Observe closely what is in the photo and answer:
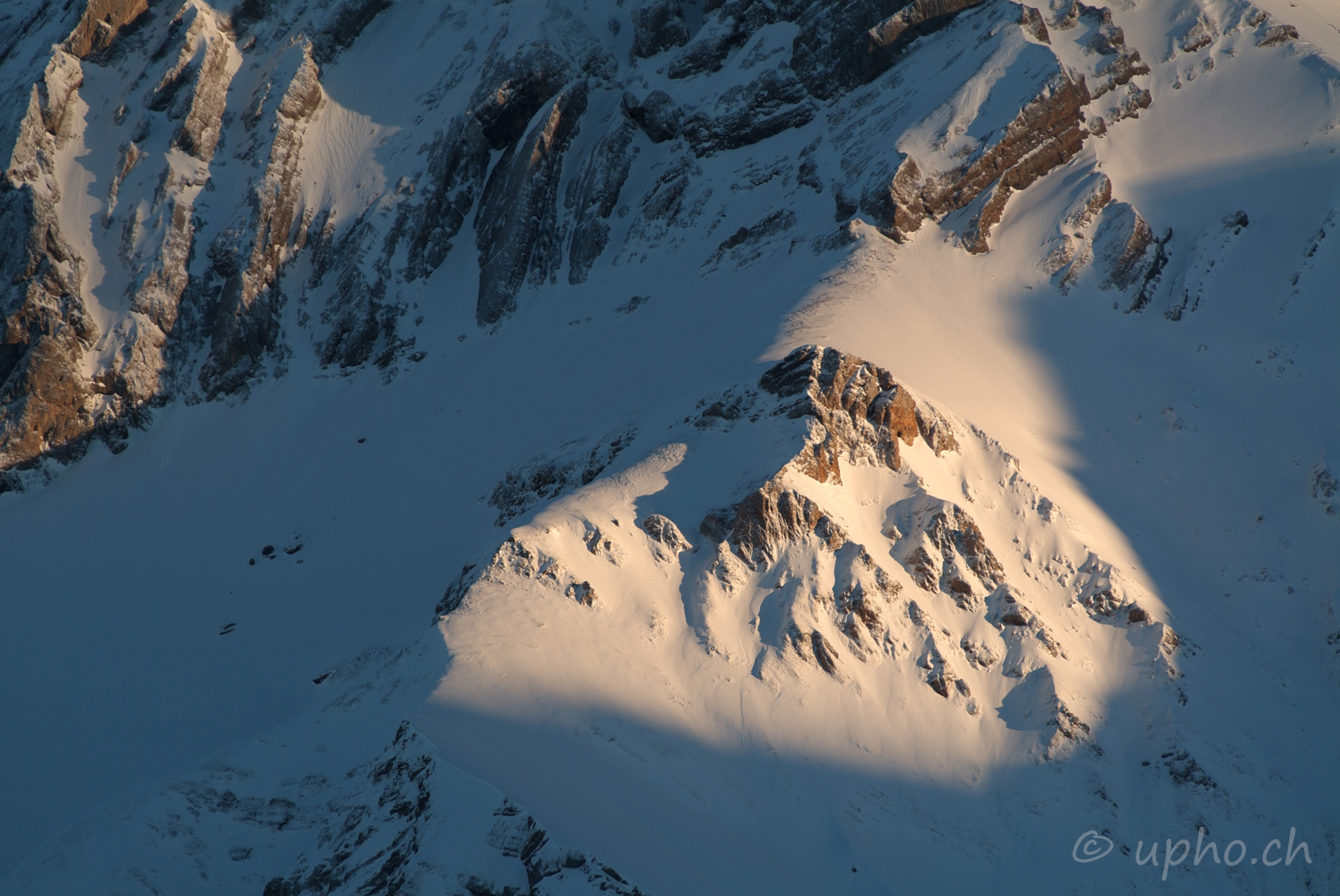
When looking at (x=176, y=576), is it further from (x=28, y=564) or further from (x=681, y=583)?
(x=681, y=583)

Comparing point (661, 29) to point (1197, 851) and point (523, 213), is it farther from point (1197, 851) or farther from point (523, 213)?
point (1197, 851)

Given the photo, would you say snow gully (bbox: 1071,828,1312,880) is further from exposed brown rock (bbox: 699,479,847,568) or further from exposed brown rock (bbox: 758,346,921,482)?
exposed brown rock (bbox: 758,346,921,482)

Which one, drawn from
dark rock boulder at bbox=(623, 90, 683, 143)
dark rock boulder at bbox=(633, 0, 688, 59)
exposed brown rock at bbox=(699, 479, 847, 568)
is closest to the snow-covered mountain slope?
exposed brown rock at bbox=(699, 479, 847, 568)

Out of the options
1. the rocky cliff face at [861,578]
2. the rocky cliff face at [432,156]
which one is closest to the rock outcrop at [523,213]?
the rocky cliff face at [432,156]

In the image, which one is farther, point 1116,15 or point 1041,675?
point 1116,15

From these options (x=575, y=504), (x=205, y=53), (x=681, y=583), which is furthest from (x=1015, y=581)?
(x=205, y=53)
